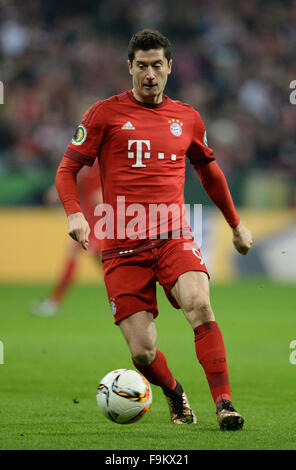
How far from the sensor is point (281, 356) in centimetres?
829

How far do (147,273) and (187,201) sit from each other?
10743mm

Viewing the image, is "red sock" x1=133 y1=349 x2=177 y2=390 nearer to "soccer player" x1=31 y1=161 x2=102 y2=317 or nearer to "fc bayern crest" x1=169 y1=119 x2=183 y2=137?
"fc bayern crest" x1=169 y1=119 x2=183 y2=137

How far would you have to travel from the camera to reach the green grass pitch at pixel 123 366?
15.3 ft

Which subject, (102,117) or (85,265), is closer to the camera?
(102,117)

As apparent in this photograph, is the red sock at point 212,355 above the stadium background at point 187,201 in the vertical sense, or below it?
above

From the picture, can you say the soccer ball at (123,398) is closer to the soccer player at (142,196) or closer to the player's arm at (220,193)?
the soccer player at (142,196)

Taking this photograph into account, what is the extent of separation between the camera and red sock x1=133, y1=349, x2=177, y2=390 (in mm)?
5243

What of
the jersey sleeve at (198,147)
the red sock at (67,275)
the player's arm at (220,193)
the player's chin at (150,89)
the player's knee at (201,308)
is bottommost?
the red sock at (67,275)

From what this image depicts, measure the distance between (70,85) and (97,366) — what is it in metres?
11.6

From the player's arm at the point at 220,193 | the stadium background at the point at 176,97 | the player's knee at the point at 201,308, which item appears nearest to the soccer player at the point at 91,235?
the stadium background at the point at 176,97

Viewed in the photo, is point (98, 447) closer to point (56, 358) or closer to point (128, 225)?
point (128, 225)

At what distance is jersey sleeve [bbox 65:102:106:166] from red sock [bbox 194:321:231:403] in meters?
1.21

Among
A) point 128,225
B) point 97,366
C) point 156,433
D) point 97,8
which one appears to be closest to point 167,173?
point 128,225

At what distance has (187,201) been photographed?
15.9 metres
